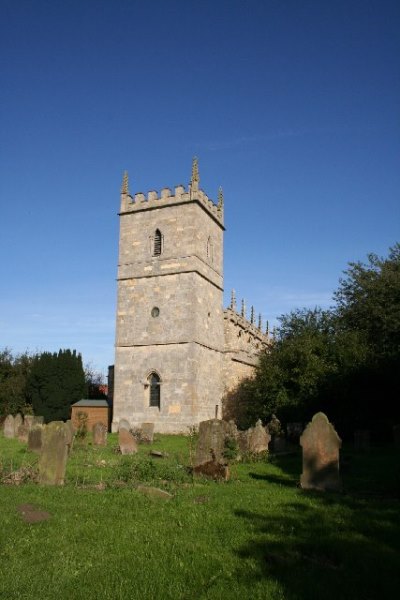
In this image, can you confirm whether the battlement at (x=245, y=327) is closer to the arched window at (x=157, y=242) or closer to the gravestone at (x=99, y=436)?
the arched window at (x=157, y=242)

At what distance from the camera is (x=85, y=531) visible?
5.83 metres

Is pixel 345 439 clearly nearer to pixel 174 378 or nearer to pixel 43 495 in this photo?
pixel 174 378

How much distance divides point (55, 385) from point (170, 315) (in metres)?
8.65

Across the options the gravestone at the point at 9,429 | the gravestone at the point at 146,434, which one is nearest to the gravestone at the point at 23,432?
the gravestone at the point at 9,429

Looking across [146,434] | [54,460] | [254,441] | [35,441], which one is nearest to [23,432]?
[146,434]

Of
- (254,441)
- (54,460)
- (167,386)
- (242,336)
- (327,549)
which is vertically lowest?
(327,549)

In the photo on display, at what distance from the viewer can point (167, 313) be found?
2653cm

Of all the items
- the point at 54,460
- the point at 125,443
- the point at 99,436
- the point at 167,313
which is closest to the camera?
the point at 54,460

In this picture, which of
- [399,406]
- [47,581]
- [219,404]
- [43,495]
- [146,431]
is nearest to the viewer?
[47,581]

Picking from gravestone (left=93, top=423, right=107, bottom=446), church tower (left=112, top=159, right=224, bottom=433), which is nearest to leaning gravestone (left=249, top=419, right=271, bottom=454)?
gravestone (left=93, top=423, right=107, bottom=446)

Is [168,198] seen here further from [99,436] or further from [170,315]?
[99,436]

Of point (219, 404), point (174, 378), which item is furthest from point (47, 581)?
point (219, 404)

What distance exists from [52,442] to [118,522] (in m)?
3.50

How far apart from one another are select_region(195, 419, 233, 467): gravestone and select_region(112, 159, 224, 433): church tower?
15.0m
